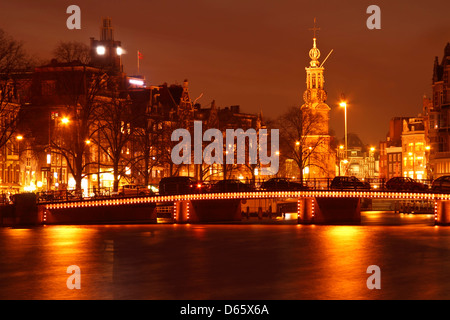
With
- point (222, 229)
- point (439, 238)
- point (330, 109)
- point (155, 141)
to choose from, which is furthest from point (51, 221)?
point (330, 109)

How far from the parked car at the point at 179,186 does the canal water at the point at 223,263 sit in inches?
510

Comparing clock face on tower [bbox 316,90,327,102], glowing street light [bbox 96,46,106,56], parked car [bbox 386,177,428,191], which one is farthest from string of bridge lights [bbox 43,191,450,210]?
clock face on tower [bbox 316,90,327,102]

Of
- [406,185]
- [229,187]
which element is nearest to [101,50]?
[229,187]

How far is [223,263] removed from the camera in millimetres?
58250

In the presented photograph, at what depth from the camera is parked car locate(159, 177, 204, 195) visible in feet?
329

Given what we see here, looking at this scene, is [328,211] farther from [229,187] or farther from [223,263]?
[223,263]

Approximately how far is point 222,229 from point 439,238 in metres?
20.8

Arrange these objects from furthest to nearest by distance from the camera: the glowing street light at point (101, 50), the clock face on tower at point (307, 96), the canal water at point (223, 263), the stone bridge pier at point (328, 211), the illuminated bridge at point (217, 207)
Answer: the clock face on tower at point (307, 96)
the glowing street light at point (101, 50)
the stone bridge pier at point (328, 211)
the illuminated bridge at point (217, 207)
the canal water at point (223, 263)

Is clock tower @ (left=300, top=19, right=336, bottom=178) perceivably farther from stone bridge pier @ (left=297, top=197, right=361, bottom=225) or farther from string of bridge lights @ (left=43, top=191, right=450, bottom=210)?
string of bridge lights @ (left=43, top=191, right=450, bottom=210)

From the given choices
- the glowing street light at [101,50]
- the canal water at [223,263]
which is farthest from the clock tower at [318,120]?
the canal water at [223,263]

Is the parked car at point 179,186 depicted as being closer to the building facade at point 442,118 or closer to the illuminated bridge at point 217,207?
the illuminated bridge at point 217,207

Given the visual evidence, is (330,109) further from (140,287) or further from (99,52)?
(140,287)

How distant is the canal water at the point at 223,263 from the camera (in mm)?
45812

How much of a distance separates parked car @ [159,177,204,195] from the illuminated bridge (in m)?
1.26
